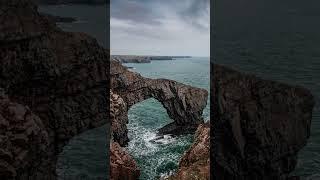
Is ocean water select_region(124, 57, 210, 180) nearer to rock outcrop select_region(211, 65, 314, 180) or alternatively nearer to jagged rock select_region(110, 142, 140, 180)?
jagged rock select_region(110, 142, 140, 180)

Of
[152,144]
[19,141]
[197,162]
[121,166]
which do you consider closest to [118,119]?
[152,144]

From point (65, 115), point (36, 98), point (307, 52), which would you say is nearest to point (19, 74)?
point (36, 98)

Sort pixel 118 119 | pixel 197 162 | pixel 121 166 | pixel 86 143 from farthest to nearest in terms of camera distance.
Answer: pixel 118 119 < pixel 121 166 < pixel 197 162 < pixel 86 143

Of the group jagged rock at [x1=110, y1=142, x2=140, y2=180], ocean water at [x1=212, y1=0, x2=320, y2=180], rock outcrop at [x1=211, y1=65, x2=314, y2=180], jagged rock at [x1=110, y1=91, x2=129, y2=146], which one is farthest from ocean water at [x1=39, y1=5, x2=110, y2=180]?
jagged rock at [x1=110, y1=91, x2=129, y2=146]

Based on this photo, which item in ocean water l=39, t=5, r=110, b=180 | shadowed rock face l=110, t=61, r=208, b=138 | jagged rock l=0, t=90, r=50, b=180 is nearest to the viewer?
jagged rock l=0, t=90, r=50, b=180

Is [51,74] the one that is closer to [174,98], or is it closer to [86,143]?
[86,143]

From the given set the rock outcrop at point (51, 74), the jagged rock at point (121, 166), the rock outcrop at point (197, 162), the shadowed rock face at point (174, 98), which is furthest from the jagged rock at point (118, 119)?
the rock outcrop at point (197, 162)
